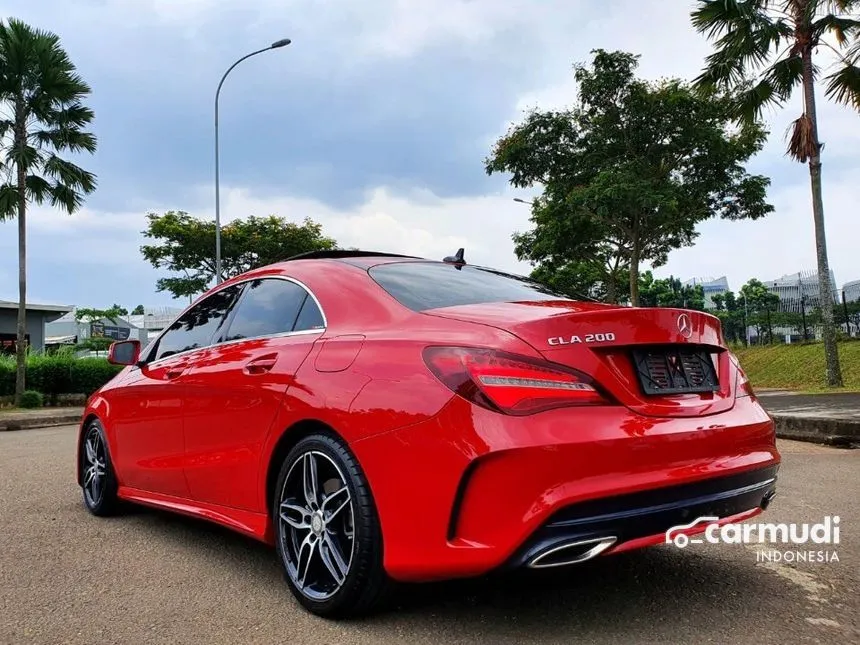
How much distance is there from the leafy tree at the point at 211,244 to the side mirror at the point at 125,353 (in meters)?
26.1

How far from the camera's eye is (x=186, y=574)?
135 inches

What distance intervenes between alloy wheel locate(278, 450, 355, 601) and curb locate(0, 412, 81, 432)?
13.1 m

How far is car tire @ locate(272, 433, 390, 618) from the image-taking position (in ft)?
8.52

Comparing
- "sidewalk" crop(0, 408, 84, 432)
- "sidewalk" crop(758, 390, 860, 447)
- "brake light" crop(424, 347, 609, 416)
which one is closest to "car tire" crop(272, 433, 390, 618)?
"brake light" crop(424, 347, 609, 416)

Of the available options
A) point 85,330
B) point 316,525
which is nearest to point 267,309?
point 316,525

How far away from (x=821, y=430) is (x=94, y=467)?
7.21 m

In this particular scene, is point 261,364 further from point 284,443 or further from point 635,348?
point 635,348

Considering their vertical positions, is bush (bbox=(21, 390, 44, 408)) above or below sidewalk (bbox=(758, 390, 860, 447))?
above

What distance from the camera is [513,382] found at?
2.40 metres

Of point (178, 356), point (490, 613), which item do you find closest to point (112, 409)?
point (178, 356)

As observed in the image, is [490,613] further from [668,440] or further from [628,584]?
[668,440]

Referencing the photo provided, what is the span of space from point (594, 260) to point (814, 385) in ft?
35.2

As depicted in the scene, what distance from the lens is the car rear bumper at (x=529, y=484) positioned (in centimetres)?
229

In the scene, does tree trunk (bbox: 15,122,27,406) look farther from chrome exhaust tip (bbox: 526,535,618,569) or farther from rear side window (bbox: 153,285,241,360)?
chrome exhaust tip (bbox: 526,535,618,569)
